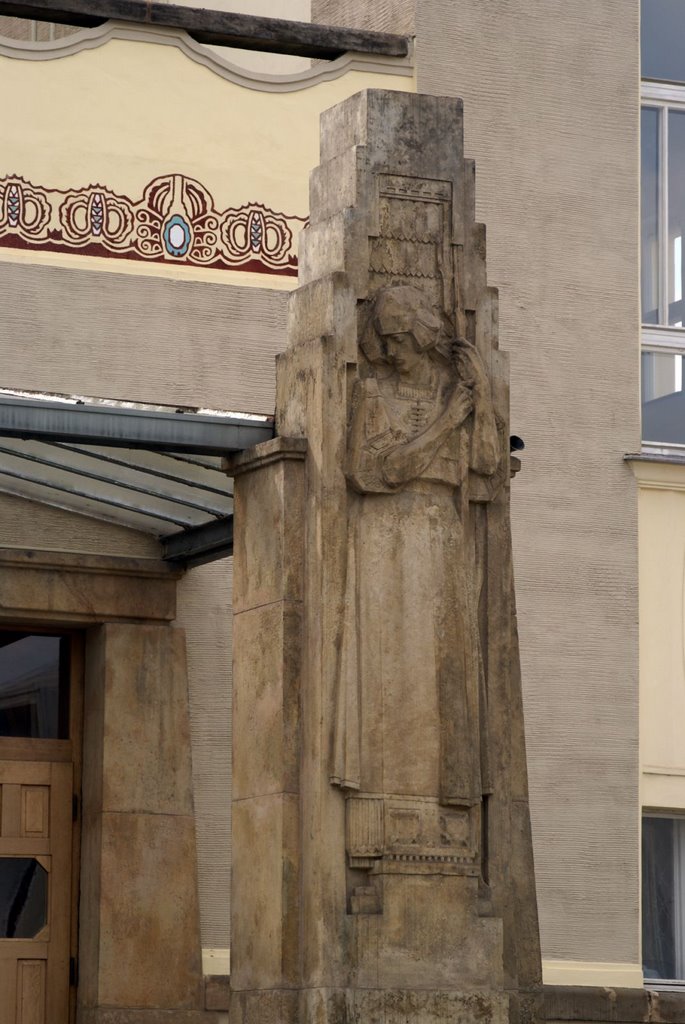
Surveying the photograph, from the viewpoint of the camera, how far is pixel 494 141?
653 inches

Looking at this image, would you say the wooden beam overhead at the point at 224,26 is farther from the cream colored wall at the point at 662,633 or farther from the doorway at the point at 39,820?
the doorway at the point at 39,820

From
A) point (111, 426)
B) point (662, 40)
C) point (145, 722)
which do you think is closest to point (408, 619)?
point (111, 426)

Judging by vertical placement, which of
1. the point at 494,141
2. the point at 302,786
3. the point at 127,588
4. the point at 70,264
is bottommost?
the point at 302,786

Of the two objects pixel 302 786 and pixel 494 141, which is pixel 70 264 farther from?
pixel 302 786

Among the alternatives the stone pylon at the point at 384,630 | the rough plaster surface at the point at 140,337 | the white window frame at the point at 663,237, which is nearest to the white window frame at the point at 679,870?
the white window frame at the point at 663,237

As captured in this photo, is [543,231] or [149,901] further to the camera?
[543,231]

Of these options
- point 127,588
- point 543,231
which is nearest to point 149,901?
point 127,588

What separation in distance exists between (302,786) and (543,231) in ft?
19.0

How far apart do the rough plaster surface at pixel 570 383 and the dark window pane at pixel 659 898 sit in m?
0.40

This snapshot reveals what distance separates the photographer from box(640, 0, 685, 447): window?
17000mm

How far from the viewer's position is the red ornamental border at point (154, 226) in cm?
1523

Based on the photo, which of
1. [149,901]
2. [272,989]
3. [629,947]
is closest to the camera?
[272,989]

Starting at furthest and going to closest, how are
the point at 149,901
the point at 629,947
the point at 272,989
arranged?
the point at 629,947, the point at 149,901, the point at 272,989

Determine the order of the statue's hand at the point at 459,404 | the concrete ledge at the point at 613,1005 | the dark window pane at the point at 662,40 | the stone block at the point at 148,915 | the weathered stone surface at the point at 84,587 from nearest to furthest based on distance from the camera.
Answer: the statue's hand at the point at 459,404, the stone block at the point at 148,915, the weathered stone surface at the point at 84,587, the concrete ledge at the point at 613,1005, the dark window pane at the point at 662,40
